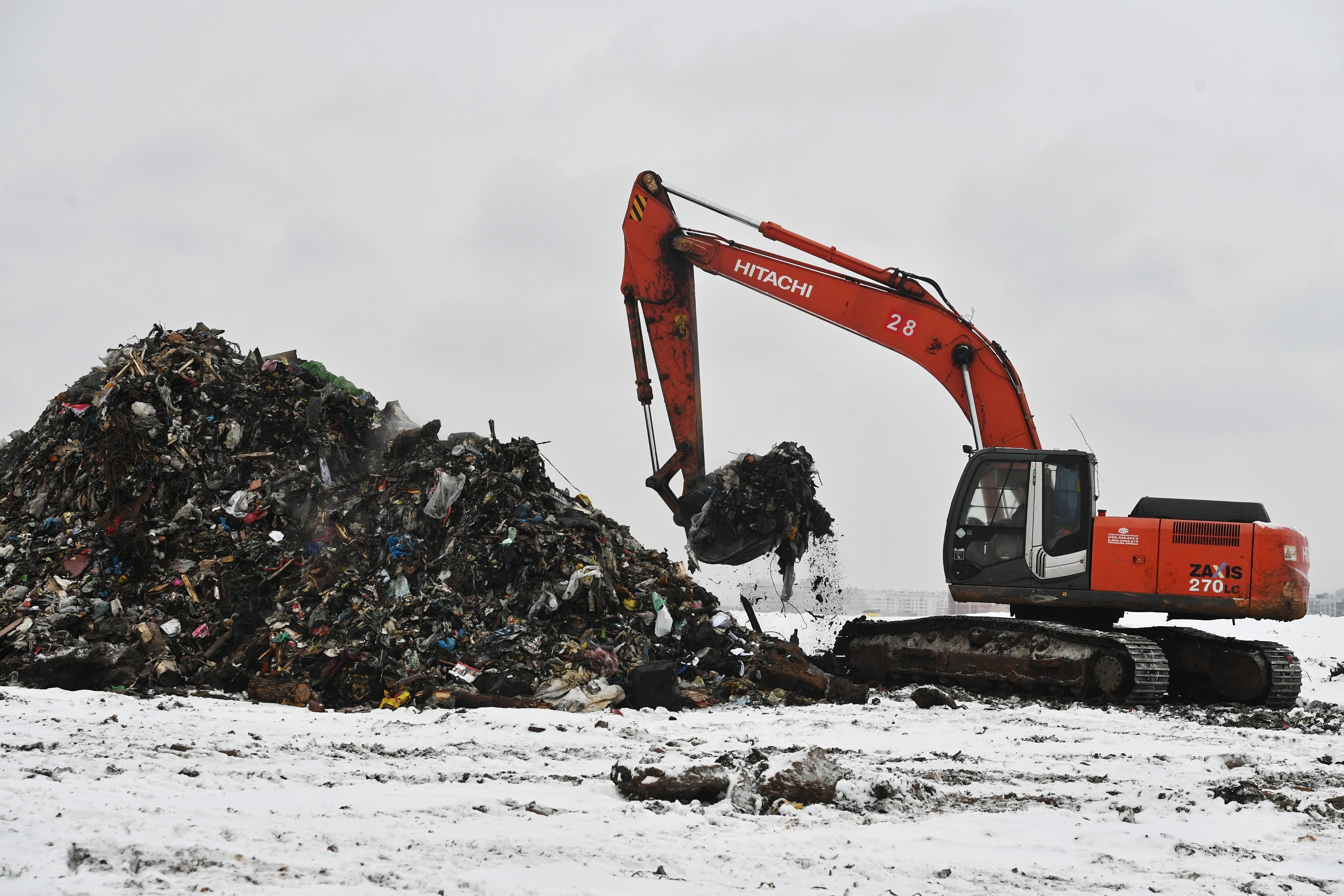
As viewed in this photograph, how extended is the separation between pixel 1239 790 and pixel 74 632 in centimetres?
794

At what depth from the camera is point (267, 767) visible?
4.36 metres

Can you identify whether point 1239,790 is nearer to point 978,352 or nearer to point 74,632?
point 978,352

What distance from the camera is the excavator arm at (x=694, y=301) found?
9391 mm

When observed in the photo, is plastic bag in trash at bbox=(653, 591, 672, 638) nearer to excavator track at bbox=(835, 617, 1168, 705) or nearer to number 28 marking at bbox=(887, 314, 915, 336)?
excavator track at bbox=(835, 617, 1168, 705)

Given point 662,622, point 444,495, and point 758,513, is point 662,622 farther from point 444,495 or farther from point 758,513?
point 444,495

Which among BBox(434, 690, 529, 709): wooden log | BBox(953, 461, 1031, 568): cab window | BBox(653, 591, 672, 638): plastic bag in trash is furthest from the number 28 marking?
BBox(434, 690, 529, 709): wooden log

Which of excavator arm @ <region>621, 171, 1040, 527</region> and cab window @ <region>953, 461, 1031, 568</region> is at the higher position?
excavator arm @ <region>621, 171, 1040, 527</region>

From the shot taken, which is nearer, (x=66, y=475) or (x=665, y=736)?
(x=665, y=736)

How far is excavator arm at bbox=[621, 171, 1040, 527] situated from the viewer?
30.8 feet

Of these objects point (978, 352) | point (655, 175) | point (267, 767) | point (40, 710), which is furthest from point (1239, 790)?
point (655, 175)

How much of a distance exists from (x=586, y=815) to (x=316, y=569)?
211 inches

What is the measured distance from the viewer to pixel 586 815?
3.70 metres

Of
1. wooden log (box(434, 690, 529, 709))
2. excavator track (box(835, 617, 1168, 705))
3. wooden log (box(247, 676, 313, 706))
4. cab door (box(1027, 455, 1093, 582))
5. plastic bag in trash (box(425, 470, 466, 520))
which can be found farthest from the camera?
plastic bag in trash (box(425, 470, 466, 520))

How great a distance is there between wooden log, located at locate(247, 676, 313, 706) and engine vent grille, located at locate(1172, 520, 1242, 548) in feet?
22.1
